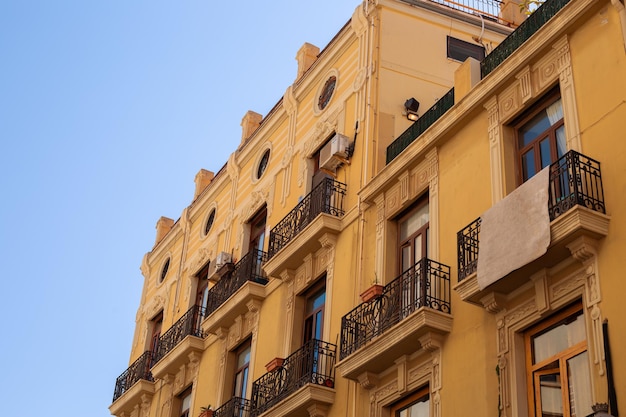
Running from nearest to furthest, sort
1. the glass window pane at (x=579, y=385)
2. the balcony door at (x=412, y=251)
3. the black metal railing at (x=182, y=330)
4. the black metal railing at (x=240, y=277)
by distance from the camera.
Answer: the glass window pane at (x=579, y=385), the balcony door at (x=412, y=251), the black metal railing at (x=240, y=277), the black metal railing at (x=182, y=330)

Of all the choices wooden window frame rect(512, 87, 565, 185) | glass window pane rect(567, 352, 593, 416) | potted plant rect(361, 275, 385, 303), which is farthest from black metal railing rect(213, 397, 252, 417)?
glass window pane rect(567, 352, 593, 416)

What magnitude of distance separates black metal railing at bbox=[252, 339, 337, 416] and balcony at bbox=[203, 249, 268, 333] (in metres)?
2.75

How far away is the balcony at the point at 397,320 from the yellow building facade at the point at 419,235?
0.04m

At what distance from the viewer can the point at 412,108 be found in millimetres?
20906

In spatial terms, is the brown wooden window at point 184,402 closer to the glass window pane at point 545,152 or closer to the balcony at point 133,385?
the balcony at point 133,385

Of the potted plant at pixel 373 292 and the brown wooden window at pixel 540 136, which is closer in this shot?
the brown wooden window at pixel 540 136

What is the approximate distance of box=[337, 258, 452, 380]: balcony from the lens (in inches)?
617

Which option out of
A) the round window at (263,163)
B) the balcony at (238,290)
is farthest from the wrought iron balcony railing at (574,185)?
the round window at (263,163)

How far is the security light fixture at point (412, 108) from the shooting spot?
68.6 ft

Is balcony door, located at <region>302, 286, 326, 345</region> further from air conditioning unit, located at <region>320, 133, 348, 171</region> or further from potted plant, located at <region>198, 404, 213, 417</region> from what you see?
potted plant, located at <region>198, 404, 213, 417</region>

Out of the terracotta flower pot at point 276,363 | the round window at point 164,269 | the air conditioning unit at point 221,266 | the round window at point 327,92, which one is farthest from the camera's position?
the round window at point 164,269

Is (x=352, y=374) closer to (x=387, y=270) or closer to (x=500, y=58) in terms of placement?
(x=387, y=270)

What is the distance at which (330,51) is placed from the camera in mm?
23391

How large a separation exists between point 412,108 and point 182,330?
9.20 meters
